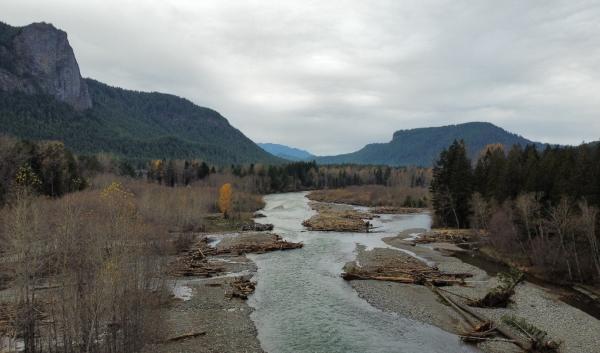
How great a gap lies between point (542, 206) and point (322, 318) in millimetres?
34715

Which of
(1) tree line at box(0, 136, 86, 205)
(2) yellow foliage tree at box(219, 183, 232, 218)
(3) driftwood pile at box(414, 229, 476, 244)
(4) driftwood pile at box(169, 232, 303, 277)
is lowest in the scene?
(4) driftwood pile at box(169, 232, 303, 277)

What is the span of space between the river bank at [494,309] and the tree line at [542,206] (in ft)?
17.4

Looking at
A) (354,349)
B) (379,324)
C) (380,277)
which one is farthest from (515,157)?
(354,349)

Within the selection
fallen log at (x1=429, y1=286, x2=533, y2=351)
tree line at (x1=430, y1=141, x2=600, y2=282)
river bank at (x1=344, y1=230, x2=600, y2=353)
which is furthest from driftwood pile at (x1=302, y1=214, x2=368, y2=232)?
fallen log at (x1=429, y1=286, x2=533, y2=351)

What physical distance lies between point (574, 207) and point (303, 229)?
48596 millimetres

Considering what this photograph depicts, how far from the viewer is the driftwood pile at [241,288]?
35384 mm

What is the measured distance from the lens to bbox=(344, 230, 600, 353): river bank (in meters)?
26.8

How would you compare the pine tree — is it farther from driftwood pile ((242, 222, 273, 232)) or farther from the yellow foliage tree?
the yellow foliage tree

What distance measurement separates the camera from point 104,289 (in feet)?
60.8

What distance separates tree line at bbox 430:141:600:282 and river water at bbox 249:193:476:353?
67.9 ft

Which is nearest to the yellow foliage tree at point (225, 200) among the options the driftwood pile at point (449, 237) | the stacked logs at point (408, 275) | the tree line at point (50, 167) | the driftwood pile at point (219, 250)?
the driftwood pile at point (219, 250)

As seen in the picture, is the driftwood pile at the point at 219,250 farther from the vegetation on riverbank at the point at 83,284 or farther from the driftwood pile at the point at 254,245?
the vegetation on riverbank at the point at 83,284

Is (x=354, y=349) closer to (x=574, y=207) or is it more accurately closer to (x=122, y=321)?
→ (x=122, y=321)

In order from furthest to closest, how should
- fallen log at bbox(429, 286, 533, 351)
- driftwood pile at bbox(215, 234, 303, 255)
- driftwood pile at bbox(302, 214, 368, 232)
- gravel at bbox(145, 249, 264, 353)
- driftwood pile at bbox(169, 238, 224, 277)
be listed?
1. driftwood pile at bbox(302, 214, 368, 232)
2. driftwood pile at bbox(215, 234, 303, 255)
3. driftwood pile at bbox(169, 238, 224, 277)
4. fallen log at bbox(429, 286, 533, 351)
5. gravel at bbox(145, 249, 264, 353)
